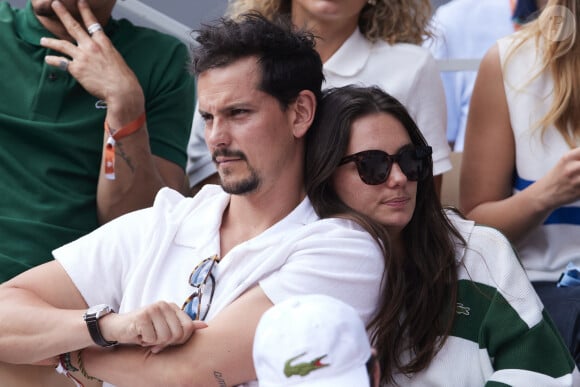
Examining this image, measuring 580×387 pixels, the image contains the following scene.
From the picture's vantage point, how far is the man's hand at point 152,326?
221 centimetres

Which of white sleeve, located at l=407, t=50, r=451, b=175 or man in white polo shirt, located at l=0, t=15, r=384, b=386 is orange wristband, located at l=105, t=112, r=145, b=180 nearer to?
man in white polo shirt, located at l=0, t=15, r=384, b=386

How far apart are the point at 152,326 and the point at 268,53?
2.39 feet

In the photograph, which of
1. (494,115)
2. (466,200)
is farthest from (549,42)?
(466,200)

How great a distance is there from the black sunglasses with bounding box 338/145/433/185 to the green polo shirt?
98 centimetres

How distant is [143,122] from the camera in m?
3.09

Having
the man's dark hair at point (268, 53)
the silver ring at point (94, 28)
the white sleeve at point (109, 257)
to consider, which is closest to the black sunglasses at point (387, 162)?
the man's dark hair at point (268, 53)

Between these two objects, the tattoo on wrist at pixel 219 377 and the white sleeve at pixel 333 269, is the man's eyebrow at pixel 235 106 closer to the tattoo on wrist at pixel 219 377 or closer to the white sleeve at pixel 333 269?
the white sleeve at pixel 333 269

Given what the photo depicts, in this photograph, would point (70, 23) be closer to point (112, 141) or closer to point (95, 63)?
point (95, 63)

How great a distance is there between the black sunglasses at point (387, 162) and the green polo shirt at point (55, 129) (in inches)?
38.6

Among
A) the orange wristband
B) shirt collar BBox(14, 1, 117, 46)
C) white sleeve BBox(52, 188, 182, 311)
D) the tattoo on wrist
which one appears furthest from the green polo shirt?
the tattoo on wrist

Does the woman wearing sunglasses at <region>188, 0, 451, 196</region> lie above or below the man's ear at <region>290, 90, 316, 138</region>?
below

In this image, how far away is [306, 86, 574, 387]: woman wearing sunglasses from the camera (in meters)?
2.35

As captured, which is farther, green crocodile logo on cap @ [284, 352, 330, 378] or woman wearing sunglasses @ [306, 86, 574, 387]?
woman wearing sunglasses @ [306, 86, 574, 387]

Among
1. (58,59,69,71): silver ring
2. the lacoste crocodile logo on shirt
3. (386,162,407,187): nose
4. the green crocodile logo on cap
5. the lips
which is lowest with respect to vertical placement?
the lacoste crocodile logo on shirt
